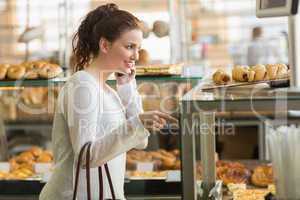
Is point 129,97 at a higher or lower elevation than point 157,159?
higher

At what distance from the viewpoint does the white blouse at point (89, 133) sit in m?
1.79

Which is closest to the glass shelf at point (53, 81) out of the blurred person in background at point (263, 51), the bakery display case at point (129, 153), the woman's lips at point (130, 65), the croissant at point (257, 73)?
the bakery display case at point (129, 153)

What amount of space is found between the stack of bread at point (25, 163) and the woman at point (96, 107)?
1.14 meters

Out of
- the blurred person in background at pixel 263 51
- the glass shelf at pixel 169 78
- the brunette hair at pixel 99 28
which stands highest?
the blurred person in background at pixel 263 51

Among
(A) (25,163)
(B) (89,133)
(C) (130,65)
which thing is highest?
(C) (130,65)

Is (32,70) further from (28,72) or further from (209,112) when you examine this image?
(209,112)

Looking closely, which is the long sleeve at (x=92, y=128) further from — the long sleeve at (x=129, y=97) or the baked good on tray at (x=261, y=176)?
the baked good on tray at (x=261, y=176)

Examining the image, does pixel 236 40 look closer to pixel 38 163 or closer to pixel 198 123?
pixel 38 163

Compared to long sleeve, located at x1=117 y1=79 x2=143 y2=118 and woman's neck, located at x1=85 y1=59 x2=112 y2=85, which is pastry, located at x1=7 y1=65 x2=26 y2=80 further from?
woman's neck, located at x1=85 y1=59 x2=112 y2=85

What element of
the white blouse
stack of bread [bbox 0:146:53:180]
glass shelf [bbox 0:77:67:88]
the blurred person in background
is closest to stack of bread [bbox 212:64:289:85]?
the white blouse

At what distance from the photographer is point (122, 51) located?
1957 mm

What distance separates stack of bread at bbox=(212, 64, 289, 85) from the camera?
2053mm

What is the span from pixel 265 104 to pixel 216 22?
21.9 ft

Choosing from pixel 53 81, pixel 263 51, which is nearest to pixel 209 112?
pixel 53 81
